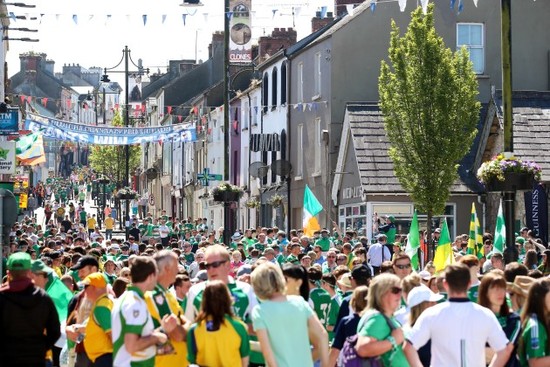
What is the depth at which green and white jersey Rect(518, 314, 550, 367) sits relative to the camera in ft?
30.2

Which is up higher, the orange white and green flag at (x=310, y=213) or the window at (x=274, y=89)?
the window at (x=274, y=89)

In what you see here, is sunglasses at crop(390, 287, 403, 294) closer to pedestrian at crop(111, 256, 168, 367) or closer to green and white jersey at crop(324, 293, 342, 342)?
pedestrian at crop(111, 256, 168, 367)

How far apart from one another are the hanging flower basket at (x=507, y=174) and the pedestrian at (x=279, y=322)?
985cm

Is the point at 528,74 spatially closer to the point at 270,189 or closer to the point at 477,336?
the point at 270,189

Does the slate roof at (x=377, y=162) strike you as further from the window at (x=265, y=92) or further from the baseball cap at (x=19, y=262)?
the baseball cap at (x=19, y=262)

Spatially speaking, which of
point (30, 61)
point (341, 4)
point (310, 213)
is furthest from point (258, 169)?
point (30, 61)

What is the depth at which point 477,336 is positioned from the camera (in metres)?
9.28

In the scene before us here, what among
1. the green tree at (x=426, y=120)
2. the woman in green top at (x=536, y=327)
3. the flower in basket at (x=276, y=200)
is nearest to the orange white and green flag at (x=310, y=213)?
the green tree at (x=426, y=120)

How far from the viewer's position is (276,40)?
188 ft

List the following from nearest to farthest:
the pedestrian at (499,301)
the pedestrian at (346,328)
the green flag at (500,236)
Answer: the pedestrian at (499,301) < the pedestrian at (346,328) < the green flag at (500,236)

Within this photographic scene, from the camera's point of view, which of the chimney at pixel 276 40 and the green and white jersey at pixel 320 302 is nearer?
the green and white jersey at pixel 320 302

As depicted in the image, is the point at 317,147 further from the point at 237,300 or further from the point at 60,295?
the point at 237,300

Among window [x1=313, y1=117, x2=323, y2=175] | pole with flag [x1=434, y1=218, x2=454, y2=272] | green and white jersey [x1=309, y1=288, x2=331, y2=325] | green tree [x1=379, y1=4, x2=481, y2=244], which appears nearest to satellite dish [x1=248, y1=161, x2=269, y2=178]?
window [x1=313, y1=117, x2=323, y2=175]

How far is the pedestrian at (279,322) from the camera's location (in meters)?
9.28
